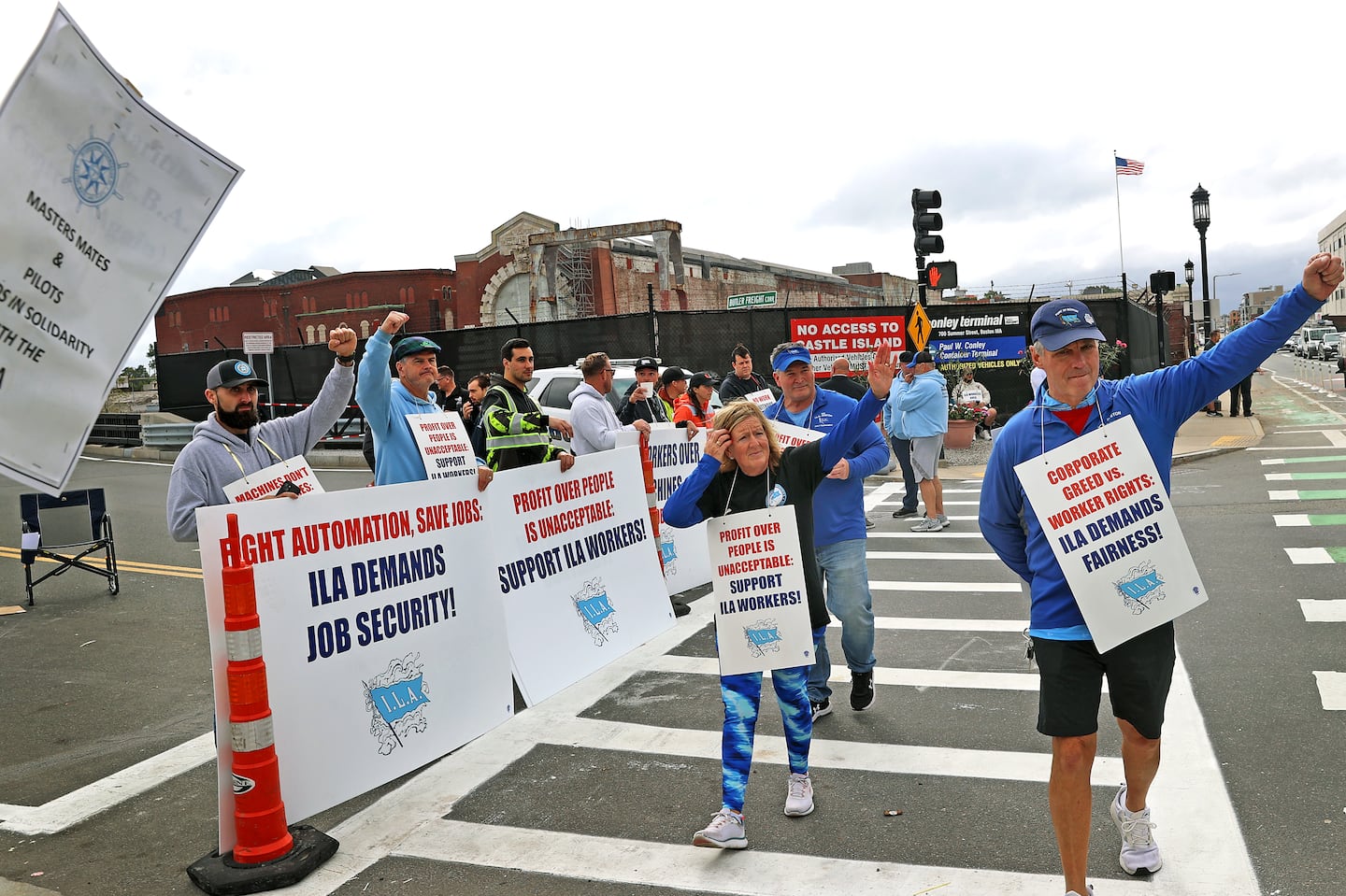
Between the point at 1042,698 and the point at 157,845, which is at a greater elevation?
the point at 1042,698

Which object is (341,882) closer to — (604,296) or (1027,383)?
(1027,383)

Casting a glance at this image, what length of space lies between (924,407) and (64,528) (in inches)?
360

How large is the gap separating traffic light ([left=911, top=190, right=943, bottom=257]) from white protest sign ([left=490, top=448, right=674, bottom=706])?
740 cm

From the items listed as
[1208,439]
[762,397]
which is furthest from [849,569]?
[1208,439]

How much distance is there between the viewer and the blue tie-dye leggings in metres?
4.37

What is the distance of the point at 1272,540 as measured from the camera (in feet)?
33.8

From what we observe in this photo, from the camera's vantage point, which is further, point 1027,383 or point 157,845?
point 1027,383

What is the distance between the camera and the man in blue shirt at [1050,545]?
3.52m

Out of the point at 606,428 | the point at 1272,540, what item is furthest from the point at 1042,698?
the point at 1272,540

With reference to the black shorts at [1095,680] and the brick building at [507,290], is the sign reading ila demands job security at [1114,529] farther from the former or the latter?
the brick building at [507,290]

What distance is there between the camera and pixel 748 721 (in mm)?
4457

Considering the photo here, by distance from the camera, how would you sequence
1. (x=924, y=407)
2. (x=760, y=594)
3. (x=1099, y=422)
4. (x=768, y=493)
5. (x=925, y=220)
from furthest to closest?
(x=925, y=220) < (x=924, y=407) < (x=768, y=493) < (x=760, y=594) < (x=1099, y=422)

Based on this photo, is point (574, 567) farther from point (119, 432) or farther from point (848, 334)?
point (119, 432)

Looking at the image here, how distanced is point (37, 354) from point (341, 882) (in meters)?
2.34
